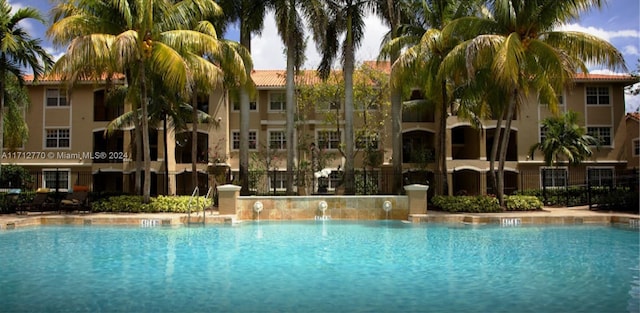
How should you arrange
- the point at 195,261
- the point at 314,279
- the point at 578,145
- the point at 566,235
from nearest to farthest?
the point at 314,279 < the point at 195,261 < the point at 566,235 < the point at 578,145

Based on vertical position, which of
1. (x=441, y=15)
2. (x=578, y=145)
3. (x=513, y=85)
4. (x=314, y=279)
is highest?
(x=441, y=15)

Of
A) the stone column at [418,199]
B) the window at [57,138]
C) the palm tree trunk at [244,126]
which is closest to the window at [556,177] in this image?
the stone column at [418,199]

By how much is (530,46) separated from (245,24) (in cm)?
1310

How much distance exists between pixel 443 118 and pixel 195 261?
14.8 metres

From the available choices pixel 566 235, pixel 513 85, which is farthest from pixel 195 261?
pixel 513 85

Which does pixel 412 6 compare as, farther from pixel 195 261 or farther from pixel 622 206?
pixel 195 261

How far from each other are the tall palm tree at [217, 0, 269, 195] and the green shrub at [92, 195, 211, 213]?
4.02m

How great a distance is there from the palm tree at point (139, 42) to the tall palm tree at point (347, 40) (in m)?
6.18

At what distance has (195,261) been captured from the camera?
10242 millimetres

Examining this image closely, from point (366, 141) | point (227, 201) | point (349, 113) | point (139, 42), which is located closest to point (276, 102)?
point (366, 141)

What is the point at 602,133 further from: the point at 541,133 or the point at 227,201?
the point at 227,201

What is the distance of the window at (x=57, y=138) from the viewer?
33250 millimetres

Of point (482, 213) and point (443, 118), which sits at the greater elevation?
point (443, 118)

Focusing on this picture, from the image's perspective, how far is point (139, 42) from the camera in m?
18.3
